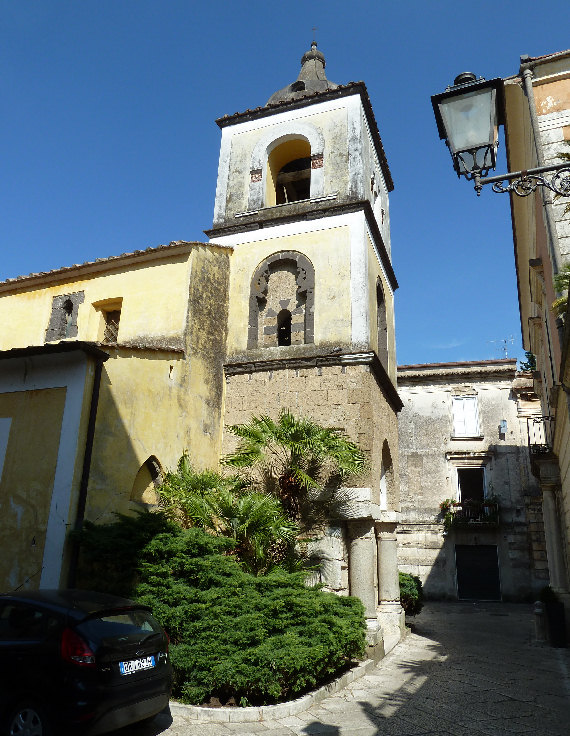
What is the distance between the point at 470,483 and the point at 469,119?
22.0 meters

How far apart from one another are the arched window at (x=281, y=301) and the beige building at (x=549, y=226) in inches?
198

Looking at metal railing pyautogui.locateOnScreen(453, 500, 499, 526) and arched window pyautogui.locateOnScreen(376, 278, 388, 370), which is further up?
arched window pyautogui.locateOnScreen(376, 278, 388, 370)

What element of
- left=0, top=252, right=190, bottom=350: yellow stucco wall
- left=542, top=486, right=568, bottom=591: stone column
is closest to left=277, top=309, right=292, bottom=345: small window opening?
left=0, top=252, right=190, bottom=350: yellow stucco wall

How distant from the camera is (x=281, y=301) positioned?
1327 cm

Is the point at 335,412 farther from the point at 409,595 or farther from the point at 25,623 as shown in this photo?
the point at 25,623

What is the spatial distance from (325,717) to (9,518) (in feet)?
18.5

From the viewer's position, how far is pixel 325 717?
21.4ft

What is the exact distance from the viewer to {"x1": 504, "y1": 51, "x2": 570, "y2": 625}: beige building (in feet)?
29.4

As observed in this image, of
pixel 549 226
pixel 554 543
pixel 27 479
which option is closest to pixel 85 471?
pixel 27 479

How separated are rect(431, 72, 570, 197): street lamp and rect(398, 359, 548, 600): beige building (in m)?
20.6

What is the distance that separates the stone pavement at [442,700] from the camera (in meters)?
6.10

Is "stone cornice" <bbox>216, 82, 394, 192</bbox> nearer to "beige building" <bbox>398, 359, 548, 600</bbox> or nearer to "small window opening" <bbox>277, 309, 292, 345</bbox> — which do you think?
"small window opening" <bbox>277, 309, 292, 345</bbox>

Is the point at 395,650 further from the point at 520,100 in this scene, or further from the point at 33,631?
the point at 520,100

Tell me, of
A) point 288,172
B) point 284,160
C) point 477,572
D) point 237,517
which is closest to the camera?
point 237,517
